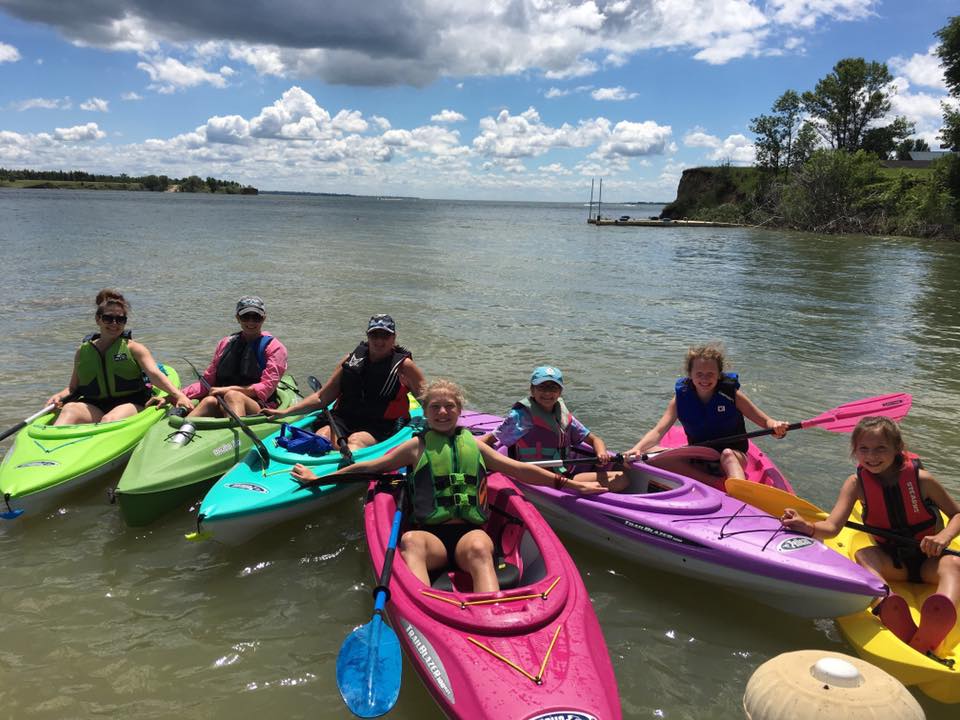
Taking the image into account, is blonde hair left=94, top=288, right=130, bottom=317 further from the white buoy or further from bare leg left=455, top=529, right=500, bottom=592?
the white buoy

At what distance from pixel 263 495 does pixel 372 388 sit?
1456 mm

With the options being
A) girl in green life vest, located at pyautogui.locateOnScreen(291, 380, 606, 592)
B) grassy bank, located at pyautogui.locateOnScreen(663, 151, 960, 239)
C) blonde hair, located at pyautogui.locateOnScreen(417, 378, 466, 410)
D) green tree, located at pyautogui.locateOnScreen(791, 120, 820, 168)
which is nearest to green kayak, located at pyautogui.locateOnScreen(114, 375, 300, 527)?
girl in green life vest, located at pyautogui.locateOnScreen(291, 380, 606, 592)

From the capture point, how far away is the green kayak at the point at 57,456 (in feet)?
15.3

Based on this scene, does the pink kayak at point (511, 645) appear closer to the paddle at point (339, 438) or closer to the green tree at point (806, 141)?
the paddle at point (339, 438)

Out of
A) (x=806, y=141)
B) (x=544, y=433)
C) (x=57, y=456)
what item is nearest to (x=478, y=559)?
(x=544, y=433)

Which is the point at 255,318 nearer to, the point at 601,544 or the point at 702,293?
the point at 601,544

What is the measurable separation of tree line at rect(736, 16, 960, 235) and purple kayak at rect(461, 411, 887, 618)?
3827cm

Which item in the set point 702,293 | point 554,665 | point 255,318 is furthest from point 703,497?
point 702,293

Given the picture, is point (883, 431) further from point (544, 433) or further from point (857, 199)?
point (857, 199)

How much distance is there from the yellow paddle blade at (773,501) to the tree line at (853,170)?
3772 cm

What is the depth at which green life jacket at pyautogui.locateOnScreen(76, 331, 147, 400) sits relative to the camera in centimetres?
575

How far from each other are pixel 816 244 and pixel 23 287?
33.9 m

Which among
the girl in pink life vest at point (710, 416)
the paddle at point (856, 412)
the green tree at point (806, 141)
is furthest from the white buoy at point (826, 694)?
the green tree at point (806, 141)

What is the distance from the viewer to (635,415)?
7.93 meters
